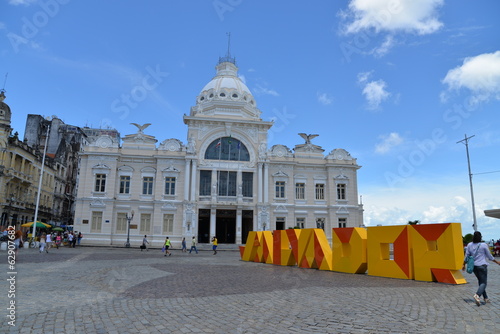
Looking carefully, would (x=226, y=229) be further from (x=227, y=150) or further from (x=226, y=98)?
(x=226, y=98)

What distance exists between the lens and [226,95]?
45875 millimetres

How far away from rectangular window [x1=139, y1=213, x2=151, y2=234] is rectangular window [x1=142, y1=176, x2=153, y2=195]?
239 cm

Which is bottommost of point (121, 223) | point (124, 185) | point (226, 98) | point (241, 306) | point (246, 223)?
point (241, 306)

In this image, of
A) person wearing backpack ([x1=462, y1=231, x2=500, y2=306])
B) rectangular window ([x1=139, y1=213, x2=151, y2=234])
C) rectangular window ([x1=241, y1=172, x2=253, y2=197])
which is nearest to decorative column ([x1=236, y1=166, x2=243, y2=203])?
rectangular window ([x1=241, y1=172, x2=253, y2=197])

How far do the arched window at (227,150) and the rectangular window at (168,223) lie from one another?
768 cm

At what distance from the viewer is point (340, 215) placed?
1658 inches

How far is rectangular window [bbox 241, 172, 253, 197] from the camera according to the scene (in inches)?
1623

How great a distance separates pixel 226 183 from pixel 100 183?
13362mm

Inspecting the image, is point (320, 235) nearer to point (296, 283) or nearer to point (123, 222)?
point (296, 283)

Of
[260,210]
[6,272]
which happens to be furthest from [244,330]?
[260,210]

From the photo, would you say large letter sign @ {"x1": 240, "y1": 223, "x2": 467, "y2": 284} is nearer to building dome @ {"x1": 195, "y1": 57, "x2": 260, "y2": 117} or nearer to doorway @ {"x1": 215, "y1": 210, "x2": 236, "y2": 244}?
doorway @ {"x1": 215, "y1": 210, "x2": 236, "y2": 244}

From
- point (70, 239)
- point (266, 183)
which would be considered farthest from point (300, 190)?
point (70, 239)

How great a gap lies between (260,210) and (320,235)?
23646 mm

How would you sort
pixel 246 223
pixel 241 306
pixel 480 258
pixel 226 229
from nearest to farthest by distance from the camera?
pixel 241 306
pixel 480 258
pixel 226 229
pixel 246 223
